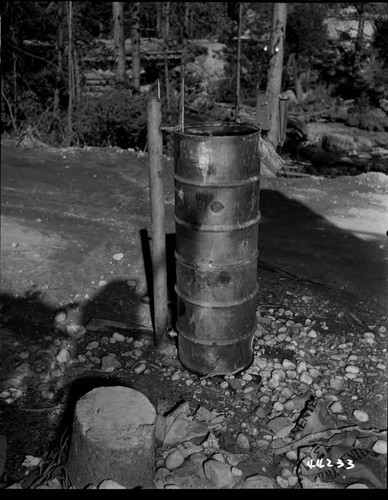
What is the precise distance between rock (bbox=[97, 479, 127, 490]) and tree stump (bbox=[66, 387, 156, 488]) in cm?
2

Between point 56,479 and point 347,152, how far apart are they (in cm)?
1394

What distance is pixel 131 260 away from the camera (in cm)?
582

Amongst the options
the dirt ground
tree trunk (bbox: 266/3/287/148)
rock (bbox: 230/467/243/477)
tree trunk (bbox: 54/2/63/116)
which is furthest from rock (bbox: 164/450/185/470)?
tree trunk (bbox: 54/2/63/116)

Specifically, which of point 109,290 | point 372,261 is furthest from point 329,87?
point 109,290

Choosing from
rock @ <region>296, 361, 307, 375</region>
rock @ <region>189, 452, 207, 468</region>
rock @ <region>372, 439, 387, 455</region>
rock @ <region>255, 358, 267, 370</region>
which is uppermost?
rock @ <region>372, 439, 387, 455</region>

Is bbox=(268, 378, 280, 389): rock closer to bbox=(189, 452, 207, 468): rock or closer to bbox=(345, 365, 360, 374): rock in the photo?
bbox=(345, 365, 360, 374): rock

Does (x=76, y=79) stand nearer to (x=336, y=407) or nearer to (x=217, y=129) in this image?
(x=217, y=129)

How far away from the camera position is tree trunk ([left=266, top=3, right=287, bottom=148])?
11391mm

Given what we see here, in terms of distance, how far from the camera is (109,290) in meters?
5.22

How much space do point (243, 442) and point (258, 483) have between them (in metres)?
0.33

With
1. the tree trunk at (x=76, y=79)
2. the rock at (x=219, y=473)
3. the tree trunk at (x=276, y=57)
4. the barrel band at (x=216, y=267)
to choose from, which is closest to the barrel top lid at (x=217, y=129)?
the barrel band at (x=216, y=267)

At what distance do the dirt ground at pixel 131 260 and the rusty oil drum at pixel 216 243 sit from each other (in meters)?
0.41

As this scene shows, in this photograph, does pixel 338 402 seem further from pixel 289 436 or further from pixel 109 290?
pixel 109 290

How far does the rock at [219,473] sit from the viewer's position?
9.83 ft
